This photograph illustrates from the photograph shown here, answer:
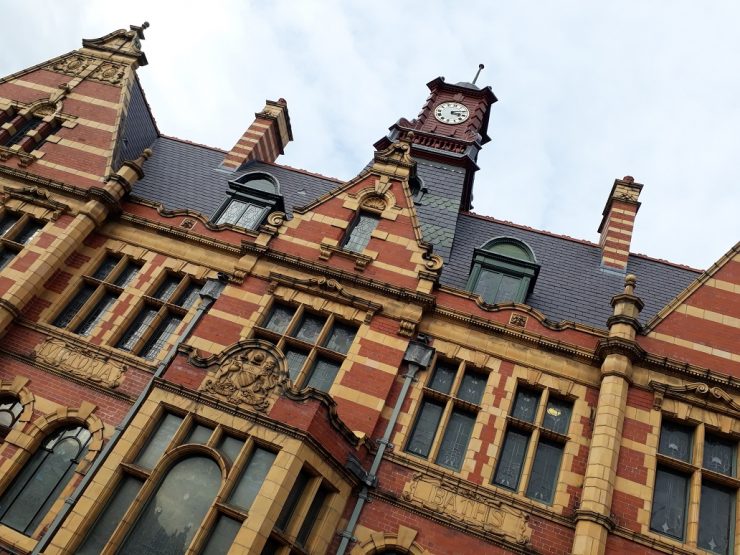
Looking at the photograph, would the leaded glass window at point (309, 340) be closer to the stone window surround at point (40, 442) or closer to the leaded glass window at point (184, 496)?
the leaded glass window at point (184, 496)

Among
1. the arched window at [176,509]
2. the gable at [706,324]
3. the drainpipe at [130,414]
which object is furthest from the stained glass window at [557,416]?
the drainpipe at [130,414]

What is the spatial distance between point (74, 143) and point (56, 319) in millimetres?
6406

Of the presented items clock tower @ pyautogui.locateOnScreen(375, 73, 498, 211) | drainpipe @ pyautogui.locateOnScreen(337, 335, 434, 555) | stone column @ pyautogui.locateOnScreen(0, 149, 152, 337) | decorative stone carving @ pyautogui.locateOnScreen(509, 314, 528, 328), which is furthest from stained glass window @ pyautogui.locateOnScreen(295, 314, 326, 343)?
clock tower @ pyautogui.locateOnScreen(375, 73, 498, 211)

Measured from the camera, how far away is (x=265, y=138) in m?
23.7

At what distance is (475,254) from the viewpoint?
1677 centimetres

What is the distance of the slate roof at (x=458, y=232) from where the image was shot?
16531 mm

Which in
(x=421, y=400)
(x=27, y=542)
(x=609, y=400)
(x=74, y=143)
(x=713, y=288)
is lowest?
(x=27, y=542)

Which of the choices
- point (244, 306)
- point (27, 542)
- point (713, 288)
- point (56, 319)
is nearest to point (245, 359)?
point (244, 306)

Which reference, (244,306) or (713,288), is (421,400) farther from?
(713,288)

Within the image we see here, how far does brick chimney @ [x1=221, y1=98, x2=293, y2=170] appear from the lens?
22078 mm

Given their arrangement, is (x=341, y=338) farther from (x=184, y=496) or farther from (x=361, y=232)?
(x=184, y=496)

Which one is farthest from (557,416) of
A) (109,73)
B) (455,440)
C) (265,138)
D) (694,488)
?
(109,73)

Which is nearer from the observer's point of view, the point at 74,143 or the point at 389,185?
the point at 389,185

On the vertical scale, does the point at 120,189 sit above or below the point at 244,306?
above
